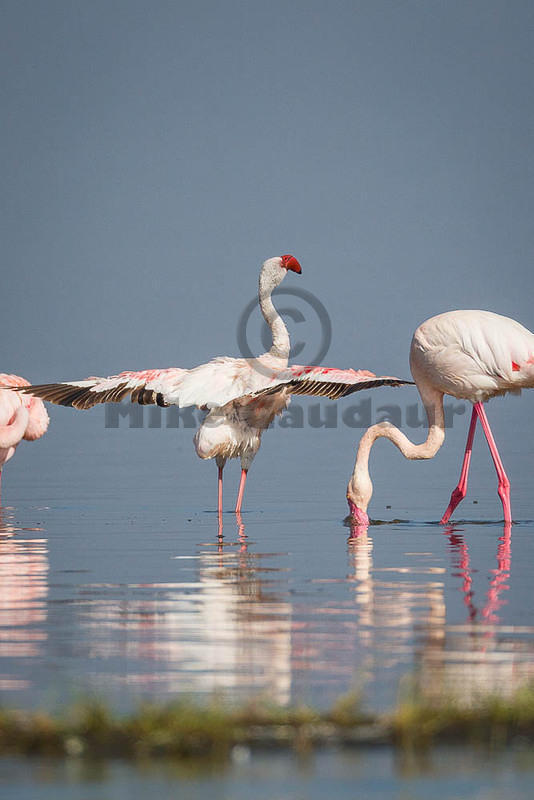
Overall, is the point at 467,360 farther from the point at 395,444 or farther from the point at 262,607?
the point at 262,607

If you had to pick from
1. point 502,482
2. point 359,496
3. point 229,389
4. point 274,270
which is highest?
point 274,270

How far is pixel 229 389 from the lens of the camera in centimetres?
1218

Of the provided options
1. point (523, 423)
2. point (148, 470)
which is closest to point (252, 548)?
point (148, 470)

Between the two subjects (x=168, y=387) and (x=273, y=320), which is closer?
(x=168, y=387)

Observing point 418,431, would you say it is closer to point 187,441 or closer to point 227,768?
point 187,441

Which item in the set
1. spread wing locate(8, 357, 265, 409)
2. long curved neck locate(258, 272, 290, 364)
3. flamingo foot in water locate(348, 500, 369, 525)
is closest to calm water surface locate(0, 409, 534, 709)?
flamingo foot in water locate(348, 500, 369, 525)

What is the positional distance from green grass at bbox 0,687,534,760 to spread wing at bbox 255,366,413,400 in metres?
7.82

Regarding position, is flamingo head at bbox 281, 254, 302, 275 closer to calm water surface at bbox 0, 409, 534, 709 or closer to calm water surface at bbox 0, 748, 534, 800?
calm water surface at bbox 0, 409, 534, 709

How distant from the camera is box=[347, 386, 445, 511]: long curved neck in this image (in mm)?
12094

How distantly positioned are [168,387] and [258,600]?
5475 millimetres

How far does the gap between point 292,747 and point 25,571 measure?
193 inches

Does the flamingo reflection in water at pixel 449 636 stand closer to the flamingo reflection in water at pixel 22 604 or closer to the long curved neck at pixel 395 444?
the flamingo reflection in water at pixel 22 604

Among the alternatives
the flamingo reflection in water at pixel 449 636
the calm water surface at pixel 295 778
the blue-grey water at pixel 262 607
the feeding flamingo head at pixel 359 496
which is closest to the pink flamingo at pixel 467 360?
the feeding flamingo head at pixel 359 496

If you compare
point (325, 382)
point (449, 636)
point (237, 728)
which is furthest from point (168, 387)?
point (237, 728)
